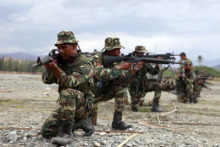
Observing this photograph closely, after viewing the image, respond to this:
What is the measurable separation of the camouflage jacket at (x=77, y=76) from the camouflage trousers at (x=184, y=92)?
8729 millimetres

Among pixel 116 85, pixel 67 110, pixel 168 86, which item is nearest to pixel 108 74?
pixel 116 85

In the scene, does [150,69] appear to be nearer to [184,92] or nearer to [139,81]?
[139,81]

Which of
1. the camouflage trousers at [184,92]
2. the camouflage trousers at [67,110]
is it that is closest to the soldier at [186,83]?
the camouflage trousers at [184,92]

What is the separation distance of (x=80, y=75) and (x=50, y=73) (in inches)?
19.4

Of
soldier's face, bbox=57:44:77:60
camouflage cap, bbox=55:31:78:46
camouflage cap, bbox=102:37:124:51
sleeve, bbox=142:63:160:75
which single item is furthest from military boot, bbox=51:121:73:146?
sleeve, bbox=142:63:160:75

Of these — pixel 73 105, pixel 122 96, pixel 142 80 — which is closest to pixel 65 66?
pixel 73 105

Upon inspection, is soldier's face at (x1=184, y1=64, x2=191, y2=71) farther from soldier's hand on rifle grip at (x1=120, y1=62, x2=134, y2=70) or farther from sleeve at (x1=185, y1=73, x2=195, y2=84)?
soldier's hand on rifle grip at (x1=120, y1=62, x2=134, y2=70)

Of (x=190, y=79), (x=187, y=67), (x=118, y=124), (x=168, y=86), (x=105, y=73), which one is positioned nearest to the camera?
(x=105, y=73)

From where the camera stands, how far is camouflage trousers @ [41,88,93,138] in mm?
3527

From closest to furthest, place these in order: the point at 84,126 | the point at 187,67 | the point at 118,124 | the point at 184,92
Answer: the point at 84,126 → the point at 118,124 → the point at 187,67 → the point at 184,92

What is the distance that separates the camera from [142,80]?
846cm

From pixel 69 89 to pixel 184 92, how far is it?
9552mm

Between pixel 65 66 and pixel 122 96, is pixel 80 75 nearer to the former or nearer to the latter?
pixel 65 66

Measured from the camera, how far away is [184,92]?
12156mm
